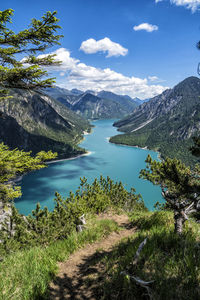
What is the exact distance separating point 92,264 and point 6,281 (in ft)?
9.69

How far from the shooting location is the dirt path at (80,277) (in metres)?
5.03

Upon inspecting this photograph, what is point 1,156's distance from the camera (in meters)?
7.59

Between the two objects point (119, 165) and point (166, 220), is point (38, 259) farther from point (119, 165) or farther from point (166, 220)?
point (119, 165)

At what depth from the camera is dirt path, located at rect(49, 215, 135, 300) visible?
503 centimetres

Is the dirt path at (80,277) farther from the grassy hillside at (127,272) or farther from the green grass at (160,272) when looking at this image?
the green grass at (160,272)

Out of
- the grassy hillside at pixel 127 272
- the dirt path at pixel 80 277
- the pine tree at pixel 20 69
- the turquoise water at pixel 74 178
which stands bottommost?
the turquoise water at pixel 74 178

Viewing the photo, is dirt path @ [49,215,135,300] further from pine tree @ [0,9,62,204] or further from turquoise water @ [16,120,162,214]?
turquoise water @ [16,120,162,214]

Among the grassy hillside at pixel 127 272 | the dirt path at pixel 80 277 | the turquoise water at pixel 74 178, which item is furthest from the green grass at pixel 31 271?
the turquoise water at pixel 74 178

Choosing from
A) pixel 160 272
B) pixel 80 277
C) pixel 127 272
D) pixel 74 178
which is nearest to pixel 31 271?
pixel 80 277

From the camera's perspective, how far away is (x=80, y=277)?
236 inches

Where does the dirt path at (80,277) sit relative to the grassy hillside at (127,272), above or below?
below

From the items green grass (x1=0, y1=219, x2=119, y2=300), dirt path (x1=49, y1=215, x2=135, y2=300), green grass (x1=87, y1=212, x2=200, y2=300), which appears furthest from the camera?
dirt path (x1=49, y1=215, x2=135, y2=300)

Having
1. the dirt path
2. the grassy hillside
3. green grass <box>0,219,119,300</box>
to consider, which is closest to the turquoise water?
the dirt path

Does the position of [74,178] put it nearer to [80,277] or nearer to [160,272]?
[80,277]
